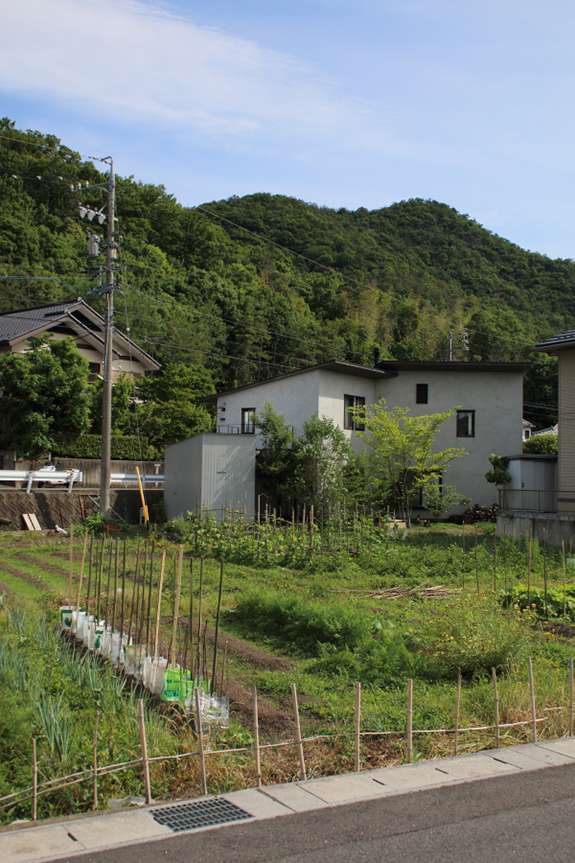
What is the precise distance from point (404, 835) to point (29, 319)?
32218 mm

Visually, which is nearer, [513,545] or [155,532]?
[513,545]

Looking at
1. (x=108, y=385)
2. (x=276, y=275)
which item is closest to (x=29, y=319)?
(x=108, y=385)

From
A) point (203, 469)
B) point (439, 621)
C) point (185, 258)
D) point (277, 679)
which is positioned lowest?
point (277, 679)

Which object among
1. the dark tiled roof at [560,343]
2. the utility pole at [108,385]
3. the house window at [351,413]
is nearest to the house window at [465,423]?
the house window at [351,413]

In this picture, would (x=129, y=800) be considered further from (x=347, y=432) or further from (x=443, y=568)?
(x=347, y=432)

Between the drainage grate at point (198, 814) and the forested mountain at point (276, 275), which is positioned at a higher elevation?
the forested mountain at point (276, 275)

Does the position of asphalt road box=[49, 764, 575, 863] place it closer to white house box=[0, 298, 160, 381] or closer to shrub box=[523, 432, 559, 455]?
shrub box=[523, 432, 559, 455]

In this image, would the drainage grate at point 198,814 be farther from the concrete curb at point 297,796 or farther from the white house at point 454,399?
the white house at point 454,399

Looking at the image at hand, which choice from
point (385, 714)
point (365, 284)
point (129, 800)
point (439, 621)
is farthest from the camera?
point (365, 284)

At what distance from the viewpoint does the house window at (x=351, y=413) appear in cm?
2331

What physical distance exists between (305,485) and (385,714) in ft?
49.7

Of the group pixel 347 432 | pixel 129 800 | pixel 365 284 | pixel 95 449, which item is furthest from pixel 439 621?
pixel 365 284

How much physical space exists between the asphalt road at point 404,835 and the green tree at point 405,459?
16.7 meters

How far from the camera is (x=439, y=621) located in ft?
21.7
